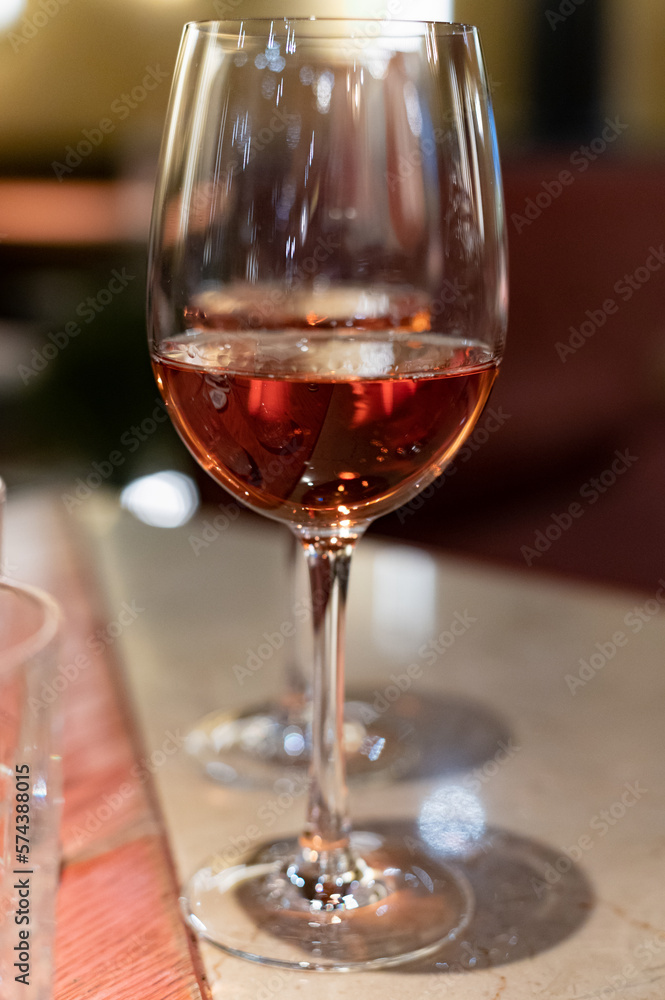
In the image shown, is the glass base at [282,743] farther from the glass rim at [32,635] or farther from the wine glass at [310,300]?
the glass rim at [32,635]

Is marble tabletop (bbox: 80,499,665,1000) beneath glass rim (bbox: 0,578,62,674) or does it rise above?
beneath

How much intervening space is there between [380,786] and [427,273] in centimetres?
29

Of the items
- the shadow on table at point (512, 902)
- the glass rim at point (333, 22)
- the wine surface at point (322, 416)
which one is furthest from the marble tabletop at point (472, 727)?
the glass rim at point (333, 22)

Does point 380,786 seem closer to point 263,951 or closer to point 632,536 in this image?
point 263,951

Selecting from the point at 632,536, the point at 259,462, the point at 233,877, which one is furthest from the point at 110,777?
the point at 632,536

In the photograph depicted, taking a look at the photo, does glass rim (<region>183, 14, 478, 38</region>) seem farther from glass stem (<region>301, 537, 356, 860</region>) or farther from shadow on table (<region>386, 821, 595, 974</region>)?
shadow on table (<region>386, 821, 595, 974</region>)

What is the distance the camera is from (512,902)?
1.76 feet

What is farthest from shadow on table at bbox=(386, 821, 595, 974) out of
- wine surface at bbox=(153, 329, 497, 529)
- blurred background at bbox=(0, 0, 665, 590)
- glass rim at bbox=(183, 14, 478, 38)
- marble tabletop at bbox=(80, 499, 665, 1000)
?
blurred background at bbox=(0, 0, 665, 590)

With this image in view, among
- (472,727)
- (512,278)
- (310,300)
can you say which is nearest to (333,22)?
(310,300)

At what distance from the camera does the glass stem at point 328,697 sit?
54cm

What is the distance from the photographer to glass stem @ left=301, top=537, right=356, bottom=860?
54 cm

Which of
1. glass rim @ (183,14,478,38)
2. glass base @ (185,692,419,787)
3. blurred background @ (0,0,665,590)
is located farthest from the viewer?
blurred background @ (0,0,665,590)

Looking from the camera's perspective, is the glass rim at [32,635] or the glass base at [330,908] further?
the glass base at [330,908]

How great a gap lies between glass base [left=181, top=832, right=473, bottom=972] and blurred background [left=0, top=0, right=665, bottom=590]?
508mm
